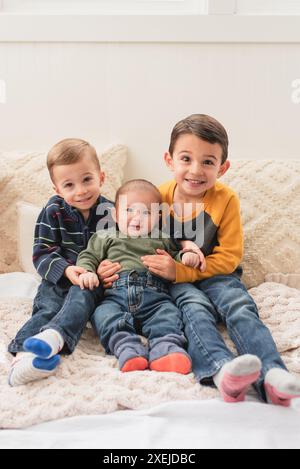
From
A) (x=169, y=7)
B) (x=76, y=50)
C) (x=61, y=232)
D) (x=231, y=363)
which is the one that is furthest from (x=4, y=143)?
(x=231, y=363)

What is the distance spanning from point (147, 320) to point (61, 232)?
393 mm

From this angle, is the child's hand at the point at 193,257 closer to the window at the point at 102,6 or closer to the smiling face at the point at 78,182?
the smiling face at the point at 78,182

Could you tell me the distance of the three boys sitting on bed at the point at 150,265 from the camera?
130cm

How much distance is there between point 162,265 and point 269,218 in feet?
1.69

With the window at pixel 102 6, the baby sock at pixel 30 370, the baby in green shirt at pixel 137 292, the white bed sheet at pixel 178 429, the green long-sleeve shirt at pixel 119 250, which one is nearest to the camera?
the white bed sheet at pixel 178 429

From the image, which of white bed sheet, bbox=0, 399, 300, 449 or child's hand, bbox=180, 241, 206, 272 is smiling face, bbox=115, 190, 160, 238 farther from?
white bed sheet, bbox=0, 399, 300, 449

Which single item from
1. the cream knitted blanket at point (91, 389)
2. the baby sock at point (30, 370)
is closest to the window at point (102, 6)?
the cream knitted blanket at point (91, 389)

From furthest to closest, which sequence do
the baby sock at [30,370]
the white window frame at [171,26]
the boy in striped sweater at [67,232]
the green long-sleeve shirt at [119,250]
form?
the white window frame at [171,26], the green long-sleeve shirt at [119,250], the boy in striped sweater at [67,232], the baby sock at [30,370]

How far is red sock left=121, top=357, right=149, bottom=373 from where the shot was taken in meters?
1.23

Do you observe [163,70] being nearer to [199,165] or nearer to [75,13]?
[75,13]

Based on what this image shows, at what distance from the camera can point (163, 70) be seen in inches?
78.8

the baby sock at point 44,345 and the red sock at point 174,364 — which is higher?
the baby sock at point 44,345

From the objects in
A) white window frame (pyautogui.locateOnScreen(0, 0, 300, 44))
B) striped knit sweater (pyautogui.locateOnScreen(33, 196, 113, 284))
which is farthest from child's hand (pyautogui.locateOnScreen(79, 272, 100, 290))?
white window frame (pyautogui.locateOnScreen(0, 0, 300, 44))

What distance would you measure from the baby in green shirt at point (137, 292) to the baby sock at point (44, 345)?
0.14 metres
